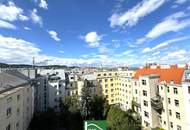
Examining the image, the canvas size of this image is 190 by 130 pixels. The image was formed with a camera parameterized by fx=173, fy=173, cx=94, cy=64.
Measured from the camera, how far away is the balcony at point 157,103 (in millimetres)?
45775

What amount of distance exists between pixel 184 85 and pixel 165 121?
12.5 meters

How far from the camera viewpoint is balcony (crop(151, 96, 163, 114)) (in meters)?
45.8

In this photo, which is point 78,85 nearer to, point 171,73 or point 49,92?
point 49,92

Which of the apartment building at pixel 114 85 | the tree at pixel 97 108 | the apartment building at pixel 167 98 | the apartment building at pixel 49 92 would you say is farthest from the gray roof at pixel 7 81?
the apartment building at pixel 114 85

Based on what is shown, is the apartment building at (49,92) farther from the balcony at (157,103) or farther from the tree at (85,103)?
the balcony at (157,103)

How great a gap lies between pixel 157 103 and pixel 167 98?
10.4 ft

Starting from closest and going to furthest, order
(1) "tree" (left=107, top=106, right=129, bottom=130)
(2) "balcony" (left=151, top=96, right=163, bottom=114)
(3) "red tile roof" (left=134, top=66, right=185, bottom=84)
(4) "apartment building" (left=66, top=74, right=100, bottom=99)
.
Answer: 1. (3) "red tile roof" (left=134, top=66, right=185, bottom=84)
2. (1) "tree" (left=107, top=106, right=129, bottom=130)
3. (2) "balcony" (left=151, top=96, right=163, bottom=114)
4. (4) "apartment building" (left=66, top=74, right=100, bottom=99)

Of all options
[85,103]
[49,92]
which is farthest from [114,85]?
[49,92]

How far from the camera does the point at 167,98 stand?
4381 cm

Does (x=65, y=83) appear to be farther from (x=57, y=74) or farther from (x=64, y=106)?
(x=64, y=106)

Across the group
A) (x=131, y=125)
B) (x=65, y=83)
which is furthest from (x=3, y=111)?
(x=65, y=83)

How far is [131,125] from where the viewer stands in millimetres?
44438

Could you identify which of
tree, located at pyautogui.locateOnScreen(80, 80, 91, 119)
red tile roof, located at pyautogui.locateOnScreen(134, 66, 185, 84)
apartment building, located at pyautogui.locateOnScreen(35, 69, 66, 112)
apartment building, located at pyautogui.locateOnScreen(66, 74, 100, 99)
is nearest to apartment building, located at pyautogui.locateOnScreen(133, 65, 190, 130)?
red tile roof, located at pyautogui.locateOnScreen(134, 66, 185, 84)

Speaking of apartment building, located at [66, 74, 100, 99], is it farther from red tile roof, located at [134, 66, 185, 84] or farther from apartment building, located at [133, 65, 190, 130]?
red tile roof, located at [134, 66, 185, 84]
